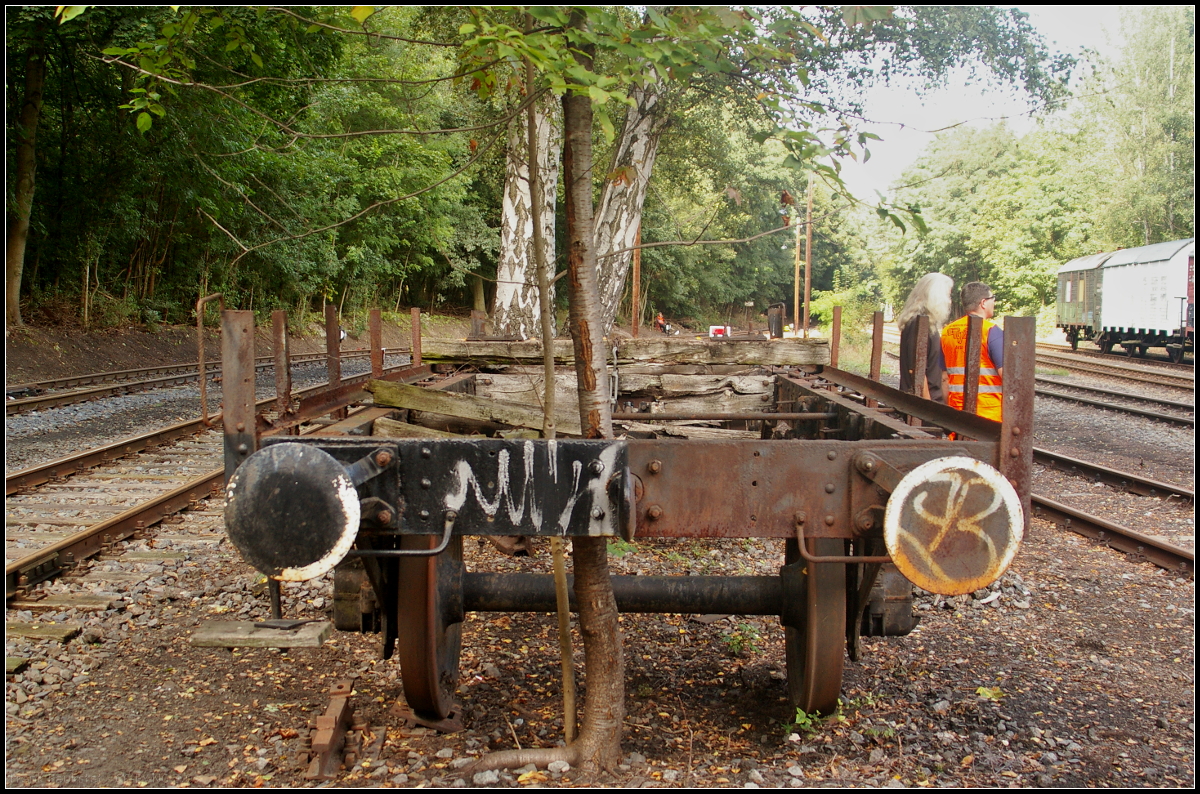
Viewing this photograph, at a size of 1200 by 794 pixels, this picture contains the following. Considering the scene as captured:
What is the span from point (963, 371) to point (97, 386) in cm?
1252

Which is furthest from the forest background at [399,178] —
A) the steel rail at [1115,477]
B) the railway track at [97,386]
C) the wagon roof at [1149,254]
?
the wagon roof at [1149,254]

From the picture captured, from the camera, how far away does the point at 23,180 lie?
1407 cm

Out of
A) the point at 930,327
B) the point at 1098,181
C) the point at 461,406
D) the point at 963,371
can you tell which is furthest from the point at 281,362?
the point at 1098,181

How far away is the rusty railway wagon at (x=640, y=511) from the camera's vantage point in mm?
1924

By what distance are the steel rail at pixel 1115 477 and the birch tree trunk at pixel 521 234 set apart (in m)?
6.15

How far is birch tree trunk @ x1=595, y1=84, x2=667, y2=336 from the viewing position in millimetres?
9734

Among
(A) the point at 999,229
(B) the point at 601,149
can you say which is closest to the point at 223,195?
(B) the point at 601,149

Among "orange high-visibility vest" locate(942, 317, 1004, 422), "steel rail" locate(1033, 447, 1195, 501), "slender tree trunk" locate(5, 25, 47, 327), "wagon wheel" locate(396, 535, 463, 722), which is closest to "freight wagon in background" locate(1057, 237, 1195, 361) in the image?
"steel rail" locate(1033, 447, 1195, 501)

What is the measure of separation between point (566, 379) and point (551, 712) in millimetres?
2653

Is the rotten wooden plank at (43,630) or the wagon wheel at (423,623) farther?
the rotten wooden plank at (43,630)

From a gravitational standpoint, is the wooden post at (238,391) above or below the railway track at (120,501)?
above

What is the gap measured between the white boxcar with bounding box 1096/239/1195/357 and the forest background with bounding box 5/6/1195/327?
5.41 metres

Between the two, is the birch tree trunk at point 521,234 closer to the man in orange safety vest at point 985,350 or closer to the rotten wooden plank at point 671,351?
the rotten wooden plank at point 671,351

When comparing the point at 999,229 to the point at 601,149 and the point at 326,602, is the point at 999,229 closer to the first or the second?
the point at 601,149
